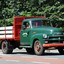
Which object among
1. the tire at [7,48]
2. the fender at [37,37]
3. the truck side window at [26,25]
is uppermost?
the truck side window at [26,25]

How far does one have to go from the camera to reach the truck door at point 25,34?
Answer: 2367cm

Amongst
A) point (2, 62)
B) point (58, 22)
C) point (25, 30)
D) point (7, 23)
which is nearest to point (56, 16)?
point (58, 22)

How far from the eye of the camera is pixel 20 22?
81.6 ft

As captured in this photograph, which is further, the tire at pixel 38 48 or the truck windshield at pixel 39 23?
the truck windshield at pixel 39 23

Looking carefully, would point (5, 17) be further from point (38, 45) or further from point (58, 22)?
point (38, 45)

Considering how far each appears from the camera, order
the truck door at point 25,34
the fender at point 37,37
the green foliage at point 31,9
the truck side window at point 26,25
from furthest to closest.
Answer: the green foliage at point 31,9 → the truck side window at point 26,25 → the truck door at point 25,34 → the fender at point 37,37

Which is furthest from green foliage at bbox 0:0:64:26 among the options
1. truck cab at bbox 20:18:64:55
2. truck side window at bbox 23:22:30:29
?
truck cab at bbox 20:18:64:55

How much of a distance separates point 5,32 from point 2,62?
710 centimetres

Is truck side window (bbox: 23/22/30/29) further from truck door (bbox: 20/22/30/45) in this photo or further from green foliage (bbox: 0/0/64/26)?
green foliage (bbox: 0/0/64/26)

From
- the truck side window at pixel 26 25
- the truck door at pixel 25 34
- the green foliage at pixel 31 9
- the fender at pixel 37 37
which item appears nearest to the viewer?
the fender at pixel 37 37

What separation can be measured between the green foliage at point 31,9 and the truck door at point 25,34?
7494 mm

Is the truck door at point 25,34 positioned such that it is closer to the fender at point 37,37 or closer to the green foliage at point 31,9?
the fender at point 37,37

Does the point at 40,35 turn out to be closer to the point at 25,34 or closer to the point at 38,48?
the point at 38,48

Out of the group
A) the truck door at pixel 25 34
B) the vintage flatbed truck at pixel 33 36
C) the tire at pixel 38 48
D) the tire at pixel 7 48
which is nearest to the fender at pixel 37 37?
the vintage flatbed truck at pixel 33 36
